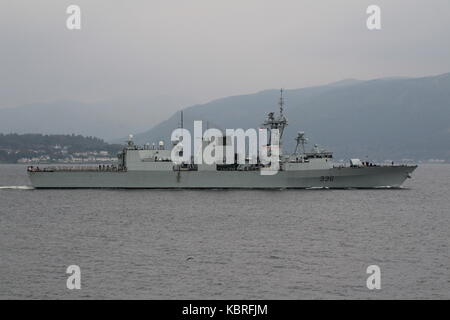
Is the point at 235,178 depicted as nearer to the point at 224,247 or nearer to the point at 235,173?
the point at 235,173

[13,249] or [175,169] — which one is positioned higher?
[175,169]

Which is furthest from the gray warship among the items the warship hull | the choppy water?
the choppy water

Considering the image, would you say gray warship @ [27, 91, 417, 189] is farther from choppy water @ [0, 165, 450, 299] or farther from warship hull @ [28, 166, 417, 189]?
choppy water @ [0, 165, 450, 299]

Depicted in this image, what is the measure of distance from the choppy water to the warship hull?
5608mm

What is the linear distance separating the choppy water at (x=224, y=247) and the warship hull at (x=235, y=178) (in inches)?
221

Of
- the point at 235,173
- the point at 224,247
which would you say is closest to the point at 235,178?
the point at 235,173

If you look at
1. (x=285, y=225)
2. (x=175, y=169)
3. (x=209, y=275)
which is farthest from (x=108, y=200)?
(x=209, y=275)

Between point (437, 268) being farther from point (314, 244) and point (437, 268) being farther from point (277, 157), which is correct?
point (277, 157)

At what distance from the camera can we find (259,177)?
5628cm

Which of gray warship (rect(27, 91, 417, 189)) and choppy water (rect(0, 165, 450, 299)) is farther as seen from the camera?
gray warship (rect(27, 91, 417, 189))

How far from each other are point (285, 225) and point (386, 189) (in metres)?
30.3

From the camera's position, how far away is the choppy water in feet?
73.1
